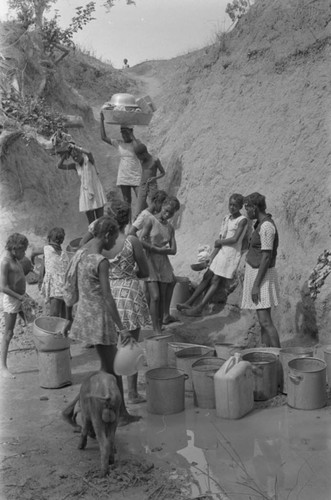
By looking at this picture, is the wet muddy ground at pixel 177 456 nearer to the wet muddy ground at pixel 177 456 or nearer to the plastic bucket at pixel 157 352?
the wet muddy ground at pixel 177 456

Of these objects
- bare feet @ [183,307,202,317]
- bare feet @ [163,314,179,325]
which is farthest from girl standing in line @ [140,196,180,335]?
bare feet @ [183,307,202,317]

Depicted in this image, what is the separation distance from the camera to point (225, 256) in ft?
24.1

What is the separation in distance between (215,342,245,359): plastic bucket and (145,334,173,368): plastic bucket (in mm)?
547

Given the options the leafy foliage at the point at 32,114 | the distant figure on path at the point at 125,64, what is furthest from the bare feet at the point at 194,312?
the distant figure on path at the point at 125,64

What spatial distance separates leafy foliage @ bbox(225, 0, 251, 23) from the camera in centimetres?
1267

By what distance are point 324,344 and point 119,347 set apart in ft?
8.99

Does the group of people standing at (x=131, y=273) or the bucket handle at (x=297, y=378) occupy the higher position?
the group of people standing at (x=131, y=273)

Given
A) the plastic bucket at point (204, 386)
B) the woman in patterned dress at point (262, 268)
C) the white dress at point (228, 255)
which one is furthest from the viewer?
the white dress at point (228, 255)

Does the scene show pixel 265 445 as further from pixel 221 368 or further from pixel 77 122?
pixel 77 122

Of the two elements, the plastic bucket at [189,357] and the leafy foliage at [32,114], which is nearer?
the plastic bucket at [189,357]

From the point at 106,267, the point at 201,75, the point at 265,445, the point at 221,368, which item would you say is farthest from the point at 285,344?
the point at 201,75

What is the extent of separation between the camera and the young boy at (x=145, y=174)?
31.3ft

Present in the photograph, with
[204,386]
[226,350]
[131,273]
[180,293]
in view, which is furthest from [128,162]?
[204,386]

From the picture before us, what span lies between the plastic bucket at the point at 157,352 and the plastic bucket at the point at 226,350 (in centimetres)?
55
